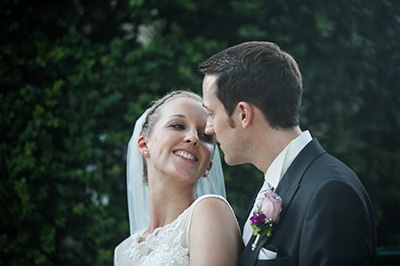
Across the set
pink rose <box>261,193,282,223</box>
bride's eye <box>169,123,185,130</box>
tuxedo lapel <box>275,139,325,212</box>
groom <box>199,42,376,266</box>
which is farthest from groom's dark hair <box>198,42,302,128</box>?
bride's eye <box>169,123,185,130</box>

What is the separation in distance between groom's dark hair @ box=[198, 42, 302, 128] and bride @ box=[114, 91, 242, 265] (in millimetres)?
549

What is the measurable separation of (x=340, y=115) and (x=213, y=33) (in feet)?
5.36

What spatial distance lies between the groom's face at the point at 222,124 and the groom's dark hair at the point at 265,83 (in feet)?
0.17

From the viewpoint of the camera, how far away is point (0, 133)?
4.70 meters

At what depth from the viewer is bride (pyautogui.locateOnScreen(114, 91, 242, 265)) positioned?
94.3 inches

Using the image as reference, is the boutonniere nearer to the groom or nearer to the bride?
the groom

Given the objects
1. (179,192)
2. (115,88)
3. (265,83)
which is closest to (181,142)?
(179,192)

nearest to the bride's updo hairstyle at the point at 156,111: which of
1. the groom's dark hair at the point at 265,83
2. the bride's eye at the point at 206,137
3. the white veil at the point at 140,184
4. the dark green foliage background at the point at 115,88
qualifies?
the white veil at the point at 140,184

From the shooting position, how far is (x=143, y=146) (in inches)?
120

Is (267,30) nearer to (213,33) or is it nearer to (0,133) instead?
(213,33)

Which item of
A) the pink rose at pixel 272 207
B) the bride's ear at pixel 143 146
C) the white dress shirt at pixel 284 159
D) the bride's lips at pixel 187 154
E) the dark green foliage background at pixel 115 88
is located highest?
the white dress shirt at pixel 284 159

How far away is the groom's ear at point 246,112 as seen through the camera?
225cm

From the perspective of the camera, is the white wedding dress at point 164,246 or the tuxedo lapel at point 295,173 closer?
the tuxedo lapel at point 295,173

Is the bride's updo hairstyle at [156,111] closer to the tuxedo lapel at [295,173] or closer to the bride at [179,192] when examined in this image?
the bride at [179,192]
